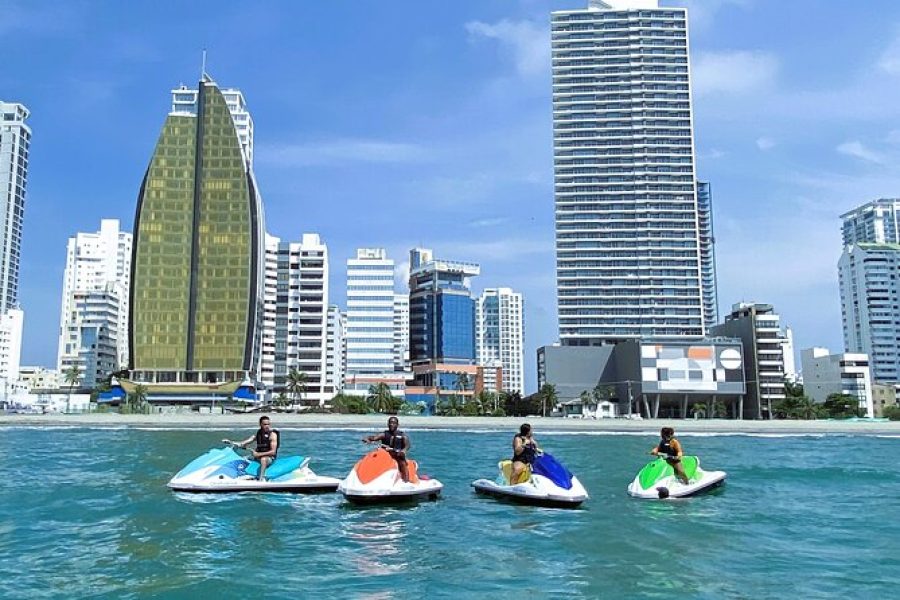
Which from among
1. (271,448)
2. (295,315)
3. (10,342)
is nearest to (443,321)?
(295,315)

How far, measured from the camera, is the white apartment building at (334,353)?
531 feet

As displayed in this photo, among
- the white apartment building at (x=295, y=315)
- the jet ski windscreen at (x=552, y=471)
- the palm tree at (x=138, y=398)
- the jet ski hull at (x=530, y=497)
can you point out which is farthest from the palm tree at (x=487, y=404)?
the jet ski windscreen at (x=552, y=471)

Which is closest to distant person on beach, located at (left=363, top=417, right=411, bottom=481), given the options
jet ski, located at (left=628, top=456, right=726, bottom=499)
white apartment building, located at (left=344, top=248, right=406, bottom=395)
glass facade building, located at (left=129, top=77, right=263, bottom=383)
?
jet ski, located at (left=628, top=456, right=726, bottom=499)

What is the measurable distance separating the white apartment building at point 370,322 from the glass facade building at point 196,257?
28443 mm

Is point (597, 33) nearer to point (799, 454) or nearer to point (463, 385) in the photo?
point (463, 385)

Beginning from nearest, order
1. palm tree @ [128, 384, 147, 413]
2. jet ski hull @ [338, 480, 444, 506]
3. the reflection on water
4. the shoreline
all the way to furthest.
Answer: the reflection on water < jet ski hull @ [338, 480, 444, 506] < the shoreline < palm tree @ [128, 384, 147, 413]

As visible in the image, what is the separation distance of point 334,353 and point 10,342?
80577mm

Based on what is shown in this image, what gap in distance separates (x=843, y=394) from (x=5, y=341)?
175816 millimetres

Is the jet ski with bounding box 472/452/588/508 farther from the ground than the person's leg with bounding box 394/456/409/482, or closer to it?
closer to it

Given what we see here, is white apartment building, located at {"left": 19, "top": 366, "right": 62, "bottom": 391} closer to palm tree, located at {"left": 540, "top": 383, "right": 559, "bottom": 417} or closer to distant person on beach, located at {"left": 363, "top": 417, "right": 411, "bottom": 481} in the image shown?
palm tree, located at {"left": 540, "top": 383, "right": 559, "bottom": 417}

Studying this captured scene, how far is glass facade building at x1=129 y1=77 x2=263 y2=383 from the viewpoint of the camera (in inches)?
5251

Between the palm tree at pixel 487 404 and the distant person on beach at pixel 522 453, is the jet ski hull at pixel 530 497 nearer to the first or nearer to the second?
the distant person on beach at pixel 522 453

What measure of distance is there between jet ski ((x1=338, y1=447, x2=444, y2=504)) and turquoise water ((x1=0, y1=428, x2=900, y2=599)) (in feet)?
1.17

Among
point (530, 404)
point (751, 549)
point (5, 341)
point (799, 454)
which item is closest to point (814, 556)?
point (751, 549)
